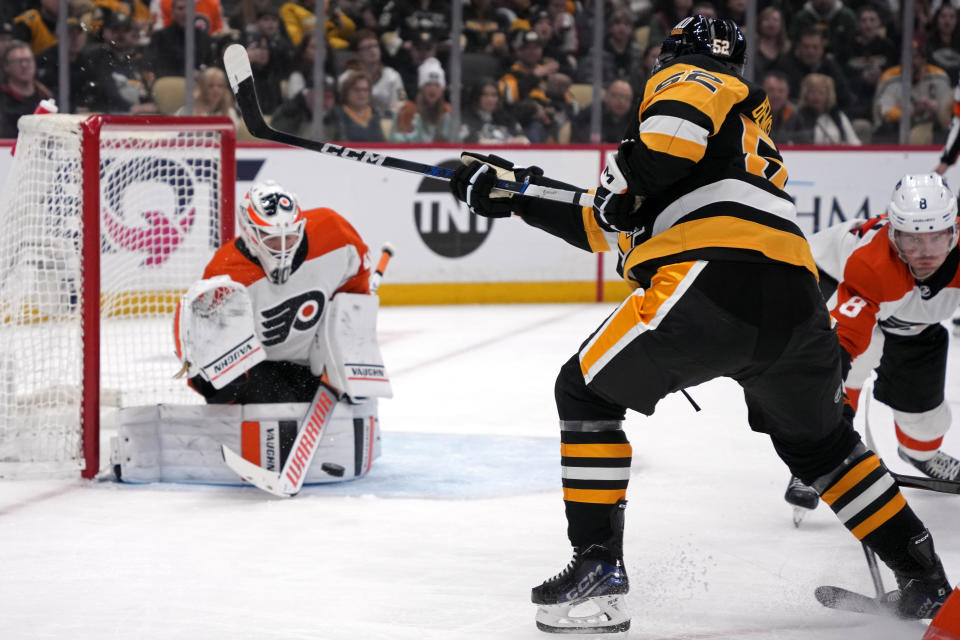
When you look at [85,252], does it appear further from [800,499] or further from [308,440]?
[800,499]

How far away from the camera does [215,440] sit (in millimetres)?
3273

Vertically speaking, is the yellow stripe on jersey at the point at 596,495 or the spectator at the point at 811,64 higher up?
the spectator at the point at 811,64

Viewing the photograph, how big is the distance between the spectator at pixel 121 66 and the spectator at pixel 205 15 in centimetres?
17

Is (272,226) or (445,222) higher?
(272,226)

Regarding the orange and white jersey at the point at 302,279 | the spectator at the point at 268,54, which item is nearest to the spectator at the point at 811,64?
the spectator at the point at 268,54

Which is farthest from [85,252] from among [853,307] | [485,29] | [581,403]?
[485,29]

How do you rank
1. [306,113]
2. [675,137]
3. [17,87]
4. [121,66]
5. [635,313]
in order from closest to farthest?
[675,137]
[635,313]
[17,87]
[121,66]
[306,113]

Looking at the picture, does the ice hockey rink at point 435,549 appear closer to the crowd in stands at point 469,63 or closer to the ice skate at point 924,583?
the ice skate at point 924,583

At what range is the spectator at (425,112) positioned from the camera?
680cm

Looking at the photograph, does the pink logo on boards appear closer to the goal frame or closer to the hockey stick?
the goal frame

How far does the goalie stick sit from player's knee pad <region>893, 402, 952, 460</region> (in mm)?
1464

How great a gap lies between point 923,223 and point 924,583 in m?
0.87

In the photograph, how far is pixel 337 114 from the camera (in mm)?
6703

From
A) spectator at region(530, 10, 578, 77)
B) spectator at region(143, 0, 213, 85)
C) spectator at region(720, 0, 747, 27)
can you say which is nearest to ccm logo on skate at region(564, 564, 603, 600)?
spectator at region(143, 0, 213, 85)
